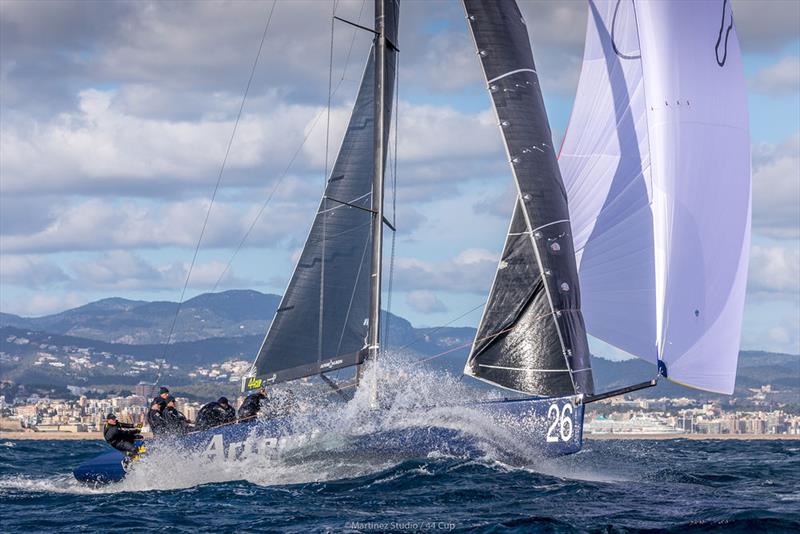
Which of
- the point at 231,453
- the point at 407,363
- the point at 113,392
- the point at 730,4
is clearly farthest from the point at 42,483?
the point at 113,392

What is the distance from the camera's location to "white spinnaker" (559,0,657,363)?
72.1 ft

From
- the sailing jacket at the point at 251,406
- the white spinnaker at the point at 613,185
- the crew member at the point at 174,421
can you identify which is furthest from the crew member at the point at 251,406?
the white spinnaker at the point at 613,185

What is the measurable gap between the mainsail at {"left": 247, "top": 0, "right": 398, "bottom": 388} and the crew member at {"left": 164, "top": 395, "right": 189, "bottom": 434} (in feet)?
4.76

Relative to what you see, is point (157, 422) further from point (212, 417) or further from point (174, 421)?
point (212, 417)

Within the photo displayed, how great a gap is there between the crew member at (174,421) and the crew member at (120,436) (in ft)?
2.29

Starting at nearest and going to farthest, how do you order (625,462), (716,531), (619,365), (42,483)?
(716,531)
(42,483)
(625,462)
(619,365)

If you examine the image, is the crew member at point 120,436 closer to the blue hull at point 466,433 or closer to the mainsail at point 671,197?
the blue hull at point 466,433

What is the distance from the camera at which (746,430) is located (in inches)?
3371

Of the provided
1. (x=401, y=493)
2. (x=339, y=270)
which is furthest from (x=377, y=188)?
(x=401, y=493)

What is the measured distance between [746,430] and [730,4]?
224ft

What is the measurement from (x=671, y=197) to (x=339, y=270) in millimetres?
6358

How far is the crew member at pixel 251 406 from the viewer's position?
2275cm

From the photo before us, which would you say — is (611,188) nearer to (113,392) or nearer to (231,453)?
(231,453)

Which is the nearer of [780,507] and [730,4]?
[780,507]
